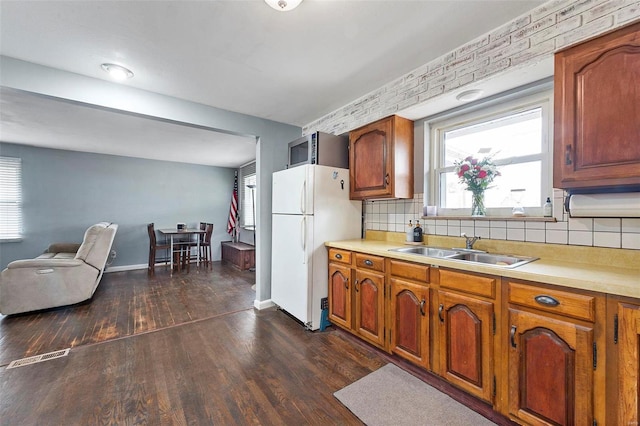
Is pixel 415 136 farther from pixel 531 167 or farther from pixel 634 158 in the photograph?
pixel 634 158

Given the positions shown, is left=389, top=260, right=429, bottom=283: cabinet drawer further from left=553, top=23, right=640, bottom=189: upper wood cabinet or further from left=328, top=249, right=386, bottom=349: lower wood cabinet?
left=553, top=23, right=640, bottom=189: upper wood cabinet

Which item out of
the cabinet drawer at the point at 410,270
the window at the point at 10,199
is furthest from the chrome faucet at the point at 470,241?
the window at the point at 10,199

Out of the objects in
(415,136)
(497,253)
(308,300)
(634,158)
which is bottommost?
(308,300)

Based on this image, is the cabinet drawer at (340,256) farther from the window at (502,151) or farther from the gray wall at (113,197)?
the gray wall at (113,197)

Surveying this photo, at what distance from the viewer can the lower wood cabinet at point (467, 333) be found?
151 centimetres

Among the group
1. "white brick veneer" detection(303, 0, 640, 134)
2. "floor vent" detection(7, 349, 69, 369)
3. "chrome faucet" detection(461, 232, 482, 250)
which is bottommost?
"floor vent" detection(7, 349, 69, 369)

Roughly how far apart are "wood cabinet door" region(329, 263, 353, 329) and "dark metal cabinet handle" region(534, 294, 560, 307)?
1.43 metres

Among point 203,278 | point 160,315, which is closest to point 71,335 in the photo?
point 160,315

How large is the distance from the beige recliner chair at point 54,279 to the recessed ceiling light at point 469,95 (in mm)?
4652

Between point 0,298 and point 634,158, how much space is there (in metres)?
5.59

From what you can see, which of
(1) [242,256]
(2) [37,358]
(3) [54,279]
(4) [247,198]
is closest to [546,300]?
(2) [37,358]

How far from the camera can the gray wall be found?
4.87 metres

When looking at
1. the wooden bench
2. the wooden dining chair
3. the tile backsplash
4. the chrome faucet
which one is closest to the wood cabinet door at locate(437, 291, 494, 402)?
the chrome faucet

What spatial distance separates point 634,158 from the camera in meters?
1.21
